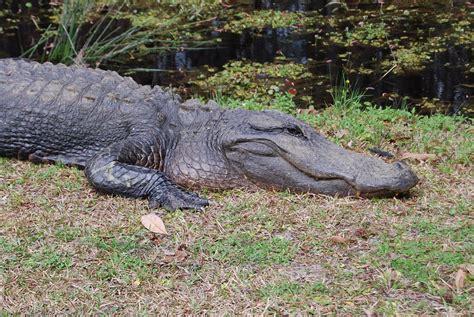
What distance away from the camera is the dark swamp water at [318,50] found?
8031mm

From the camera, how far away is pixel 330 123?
621cm

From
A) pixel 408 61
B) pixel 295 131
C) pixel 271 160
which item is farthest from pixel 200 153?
pixel 408 61

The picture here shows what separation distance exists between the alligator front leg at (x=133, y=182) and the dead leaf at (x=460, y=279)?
1.67 m

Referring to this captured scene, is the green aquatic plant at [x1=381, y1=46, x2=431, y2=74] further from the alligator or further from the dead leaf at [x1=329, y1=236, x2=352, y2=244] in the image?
the dead leaf at [x1=329, y1=236, x2=352, y2=244]

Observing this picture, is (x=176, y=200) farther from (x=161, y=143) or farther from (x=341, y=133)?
(x=341, y=133)

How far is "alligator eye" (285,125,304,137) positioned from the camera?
488 cm

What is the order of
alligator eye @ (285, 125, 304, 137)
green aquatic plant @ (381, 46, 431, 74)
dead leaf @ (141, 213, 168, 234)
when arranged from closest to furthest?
1. dead leaf @ (141, 213, 168, 234)
2. alligator eye @ (285, 125, 304, 137)
3. green aquatic plant @ (381, 46, 431, 74)

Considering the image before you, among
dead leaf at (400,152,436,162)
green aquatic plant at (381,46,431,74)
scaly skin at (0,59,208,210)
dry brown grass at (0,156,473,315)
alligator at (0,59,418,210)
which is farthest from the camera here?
green aquatic plant at (381,46,431,74)

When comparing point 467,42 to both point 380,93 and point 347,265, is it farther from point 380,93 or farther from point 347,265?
point 347,265

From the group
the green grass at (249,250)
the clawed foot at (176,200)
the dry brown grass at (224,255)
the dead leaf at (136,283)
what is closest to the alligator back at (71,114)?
the dry brown grass at (224,255)

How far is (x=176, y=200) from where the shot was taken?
454 centimetres

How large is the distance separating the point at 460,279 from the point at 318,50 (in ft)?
20.4

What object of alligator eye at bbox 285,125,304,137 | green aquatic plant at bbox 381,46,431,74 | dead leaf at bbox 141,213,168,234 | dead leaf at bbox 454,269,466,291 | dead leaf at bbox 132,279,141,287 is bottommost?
green aquatic plant at bbox 381,46,431,74

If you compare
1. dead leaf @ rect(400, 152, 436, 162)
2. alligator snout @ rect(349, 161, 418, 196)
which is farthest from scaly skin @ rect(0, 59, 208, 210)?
dead leaf @ rect(400, 152, 436, 162)
